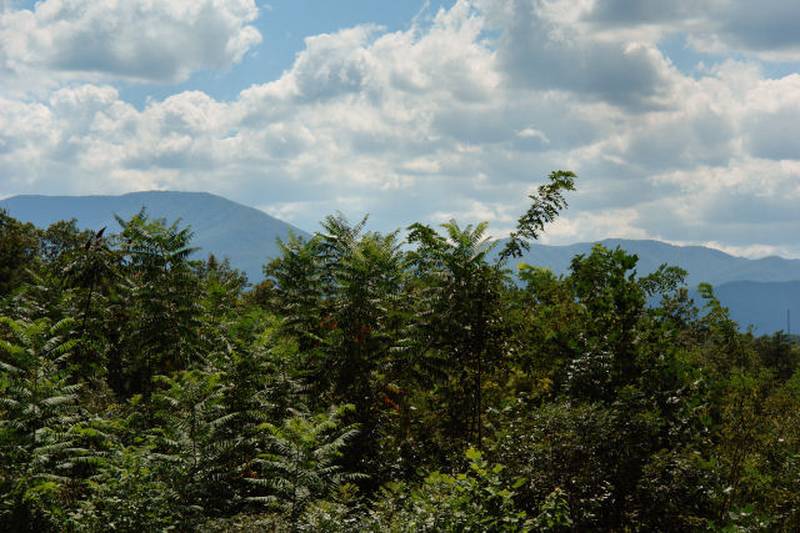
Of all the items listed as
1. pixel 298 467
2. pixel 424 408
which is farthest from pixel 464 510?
pixel 424 408

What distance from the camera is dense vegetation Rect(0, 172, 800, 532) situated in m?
8.30

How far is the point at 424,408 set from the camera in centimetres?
1348

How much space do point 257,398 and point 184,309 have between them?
19.2 feet

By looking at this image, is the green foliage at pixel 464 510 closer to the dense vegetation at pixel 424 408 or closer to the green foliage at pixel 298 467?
the dense vegetation at pixel 424 408

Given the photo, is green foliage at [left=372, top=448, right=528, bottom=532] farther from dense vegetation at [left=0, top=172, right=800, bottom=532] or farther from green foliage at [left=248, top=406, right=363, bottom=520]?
green foliage at [left=248, top=406, right=363, bottom=520]

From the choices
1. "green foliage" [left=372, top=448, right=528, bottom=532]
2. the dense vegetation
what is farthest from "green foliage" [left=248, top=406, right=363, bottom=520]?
"green foliage" [left=372, top=448, right=528, bottom=532]

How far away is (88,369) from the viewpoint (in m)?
18.3

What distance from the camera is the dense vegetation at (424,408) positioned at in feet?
27.2

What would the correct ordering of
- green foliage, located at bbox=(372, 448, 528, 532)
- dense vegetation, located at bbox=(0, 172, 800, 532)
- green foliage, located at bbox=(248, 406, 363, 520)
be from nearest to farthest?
green foliage, located at bbox=(372, 448, 528, 532) → dense vegetation, located at bbox=(0, 172, 800, 532) → green foliage, located at bbox=(248, 406, 363, 520)

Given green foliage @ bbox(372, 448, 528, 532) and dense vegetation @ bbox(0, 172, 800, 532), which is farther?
dense vegetation @ bbox(0, 172, 800, 532)

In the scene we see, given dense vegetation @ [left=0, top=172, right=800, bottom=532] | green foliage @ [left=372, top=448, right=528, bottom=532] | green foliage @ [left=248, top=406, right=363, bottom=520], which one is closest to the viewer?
green foliage @ [left=372, top=448, right=528, bottom=532]

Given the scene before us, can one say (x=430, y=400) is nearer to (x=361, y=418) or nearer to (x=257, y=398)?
(x=361, y=418)

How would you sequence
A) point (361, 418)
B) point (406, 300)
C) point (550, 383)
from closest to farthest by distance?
point (550, 383)
point (361, 418)
point (406, 300)

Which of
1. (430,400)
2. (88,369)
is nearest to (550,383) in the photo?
(430,400)
